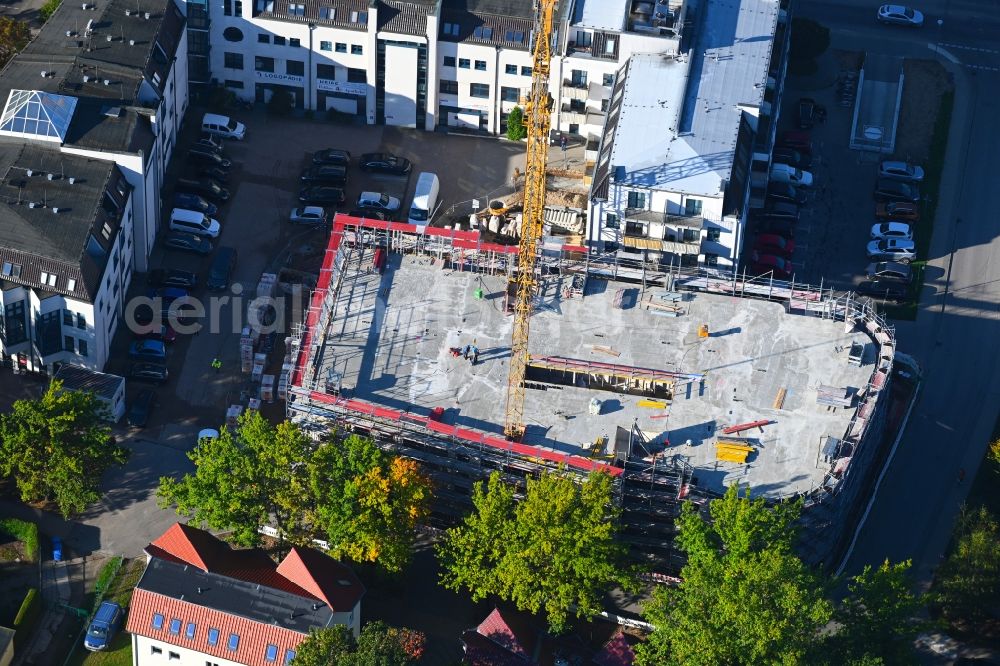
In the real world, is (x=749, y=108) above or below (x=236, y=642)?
above

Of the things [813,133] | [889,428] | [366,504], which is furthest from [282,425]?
[813,133]

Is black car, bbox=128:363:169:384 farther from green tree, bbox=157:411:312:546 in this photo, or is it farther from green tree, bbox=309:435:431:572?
green tree, bbox=309:435:431:572

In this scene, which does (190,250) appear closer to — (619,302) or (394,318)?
(394,318)

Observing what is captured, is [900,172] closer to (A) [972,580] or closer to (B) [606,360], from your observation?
(B) [606,360]

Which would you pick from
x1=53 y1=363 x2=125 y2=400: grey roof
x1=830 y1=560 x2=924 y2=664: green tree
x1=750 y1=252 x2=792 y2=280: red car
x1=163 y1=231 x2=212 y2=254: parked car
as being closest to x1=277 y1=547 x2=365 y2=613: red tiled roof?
x1=53 y1=363 x2=125 y2=400: grey roof

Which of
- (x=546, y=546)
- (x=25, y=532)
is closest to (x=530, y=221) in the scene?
(x=546, y=546)

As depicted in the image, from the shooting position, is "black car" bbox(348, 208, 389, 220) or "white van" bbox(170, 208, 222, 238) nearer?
"white van" bbox(170, 208, 222, 238)
